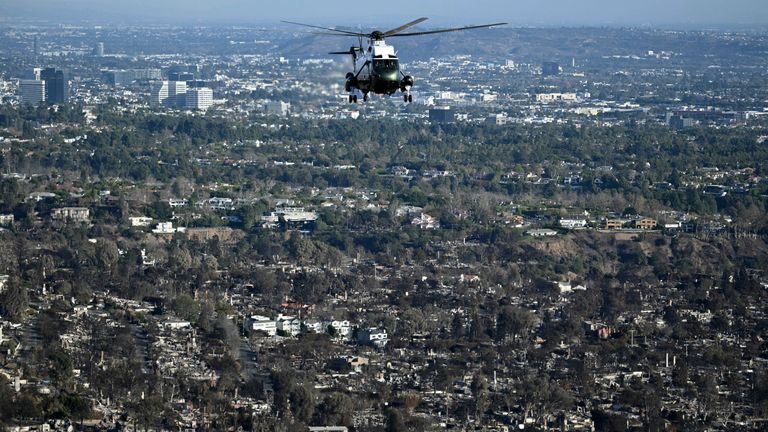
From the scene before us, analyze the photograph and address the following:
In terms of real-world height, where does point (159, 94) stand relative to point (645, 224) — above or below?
below

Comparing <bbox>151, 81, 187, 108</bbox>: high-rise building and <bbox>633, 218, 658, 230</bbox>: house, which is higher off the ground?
<bbox>633, 218, 658, 230</bbox>: house

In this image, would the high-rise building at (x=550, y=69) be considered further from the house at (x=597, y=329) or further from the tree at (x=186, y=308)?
the tree at (x=186, y=308)

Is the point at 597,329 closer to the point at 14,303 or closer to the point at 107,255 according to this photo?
the point at 14,303

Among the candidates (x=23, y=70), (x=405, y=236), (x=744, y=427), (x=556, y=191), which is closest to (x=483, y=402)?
(x=744, y=427)

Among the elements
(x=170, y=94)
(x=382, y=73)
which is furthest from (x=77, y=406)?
(x=170, y=94)

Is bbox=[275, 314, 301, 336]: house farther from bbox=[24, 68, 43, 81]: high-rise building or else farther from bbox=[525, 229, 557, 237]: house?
bbox=[24, 68, 43, 81]: high-rise building

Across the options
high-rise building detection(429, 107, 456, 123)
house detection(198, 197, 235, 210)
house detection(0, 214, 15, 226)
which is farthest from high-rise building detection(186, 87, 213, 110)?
house detection(0, 214, 15, 226)
